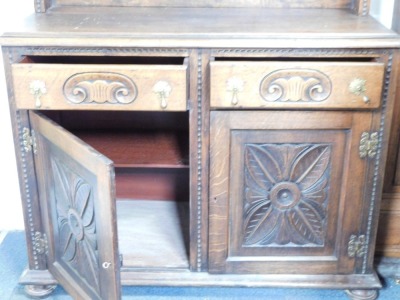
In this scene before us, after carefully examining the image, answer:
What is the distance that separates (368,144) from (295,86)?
26cm

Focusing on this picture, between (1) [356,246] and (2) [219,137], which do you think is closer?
(2) [219,137]

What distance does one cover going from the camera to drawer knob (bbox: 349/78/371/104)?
143cm

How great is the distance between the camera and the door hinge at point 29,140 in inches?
60.7

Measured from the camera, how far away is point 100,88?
1.45 m

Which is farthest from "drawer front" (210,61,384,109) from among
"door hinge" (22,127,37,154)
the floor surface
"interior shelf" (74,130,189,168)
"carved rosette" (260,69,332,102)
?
the floor surface

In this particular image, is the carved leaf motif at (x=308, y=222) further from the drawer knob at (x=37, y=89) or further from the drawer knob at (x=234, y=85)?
the drawer knob at (x=37, y=89)

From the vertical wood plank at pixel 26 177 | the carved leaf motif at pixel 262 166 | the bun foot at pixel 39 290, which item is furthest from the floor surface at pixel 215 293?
the carved leaf motif at pixel 262 166

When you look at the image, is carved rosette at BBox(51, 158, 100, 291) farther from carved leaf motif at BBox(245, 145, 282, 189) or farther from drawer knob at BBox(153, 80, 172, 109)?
carved leaf motif at BBox(245, 145, 282, 189)

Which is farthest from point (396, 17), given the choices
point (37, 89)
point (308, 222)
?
point (37, 89)

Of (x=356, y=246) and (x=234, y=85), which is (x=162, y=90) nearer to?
(x=234, y=85)

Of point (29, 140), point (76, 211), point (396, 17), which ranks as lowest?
point (76, 211)

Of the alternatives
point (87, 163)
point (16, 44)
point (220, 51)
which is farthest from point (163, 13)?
point (87, 163)

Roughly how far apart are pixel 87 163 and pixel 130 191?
79 cm

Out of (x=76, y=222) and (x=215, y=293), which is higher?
(x=76, y=222)
